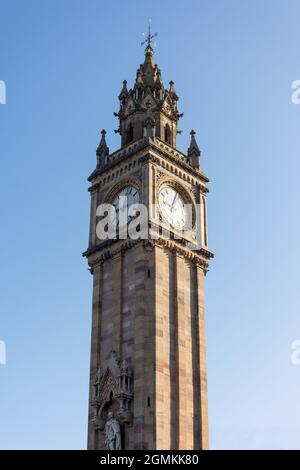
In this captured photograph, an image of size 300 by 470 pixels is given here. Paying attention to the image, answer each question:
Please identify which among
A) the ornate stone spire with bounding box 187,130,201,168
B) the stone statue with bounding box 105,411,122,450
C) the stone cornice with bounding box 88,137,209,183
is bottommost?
the stone statue with bounding box 105,411,122,450

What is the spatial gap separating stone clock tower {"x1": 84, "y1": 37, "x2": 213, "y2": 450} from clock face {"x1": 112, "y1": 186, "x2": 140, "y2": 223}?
152mm

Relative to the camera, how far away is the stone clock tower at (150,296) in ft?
180

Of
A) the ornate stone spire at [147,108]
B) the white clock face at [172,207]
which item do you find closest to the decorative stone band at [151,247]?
the white clock face at [172,207]

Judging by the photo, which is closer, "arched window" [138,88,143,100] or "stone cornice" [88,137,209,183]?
"stone cornice" [88,137,209,183]

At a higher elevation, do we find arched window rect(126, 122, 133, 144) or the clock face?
arched window rect(126, 122, 133, 144)

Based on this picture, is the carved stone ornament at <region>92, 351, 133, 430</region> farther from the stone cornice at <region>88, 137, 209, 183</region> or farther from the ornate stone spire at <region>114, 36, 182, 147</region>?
the ornate stone spire at <region>114, 36, 182, 147</region>

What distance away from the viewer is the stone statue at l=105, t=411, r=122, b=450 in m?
54.1

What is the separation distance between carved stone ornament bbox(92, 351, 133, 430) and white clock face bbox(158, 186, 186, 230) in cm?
1231

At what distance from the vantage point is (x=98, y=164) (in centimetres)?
6950

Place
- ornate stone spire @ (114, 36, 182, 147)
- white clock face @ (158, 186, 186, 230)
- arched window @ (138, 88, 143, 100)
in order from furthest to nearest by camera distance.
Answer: arched window @ (138, 88, 143, 100)
ornate stone spire @ (114, 36, 182, 147)
white clock face @ (158, 186, 186, 230)

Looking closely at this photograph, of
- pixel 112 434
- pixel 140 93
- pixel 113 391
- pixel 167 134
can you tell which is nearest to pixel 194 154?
pixel 167 134

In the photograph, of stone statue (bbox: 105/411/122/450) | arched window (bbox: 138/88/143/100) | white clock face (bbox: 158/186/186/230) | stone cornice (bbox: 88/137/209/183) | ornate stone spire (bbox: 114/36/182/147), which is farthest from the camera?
arched window (bbox: 138/88/143/100)

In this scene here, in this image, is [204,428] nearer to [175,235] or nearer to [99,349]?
[99,349]

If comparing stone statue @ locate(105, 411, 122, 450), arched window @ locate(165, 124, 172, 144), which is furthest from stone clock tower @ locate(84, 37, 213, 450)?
arched window @ locate(165, 124, 172, 144)
